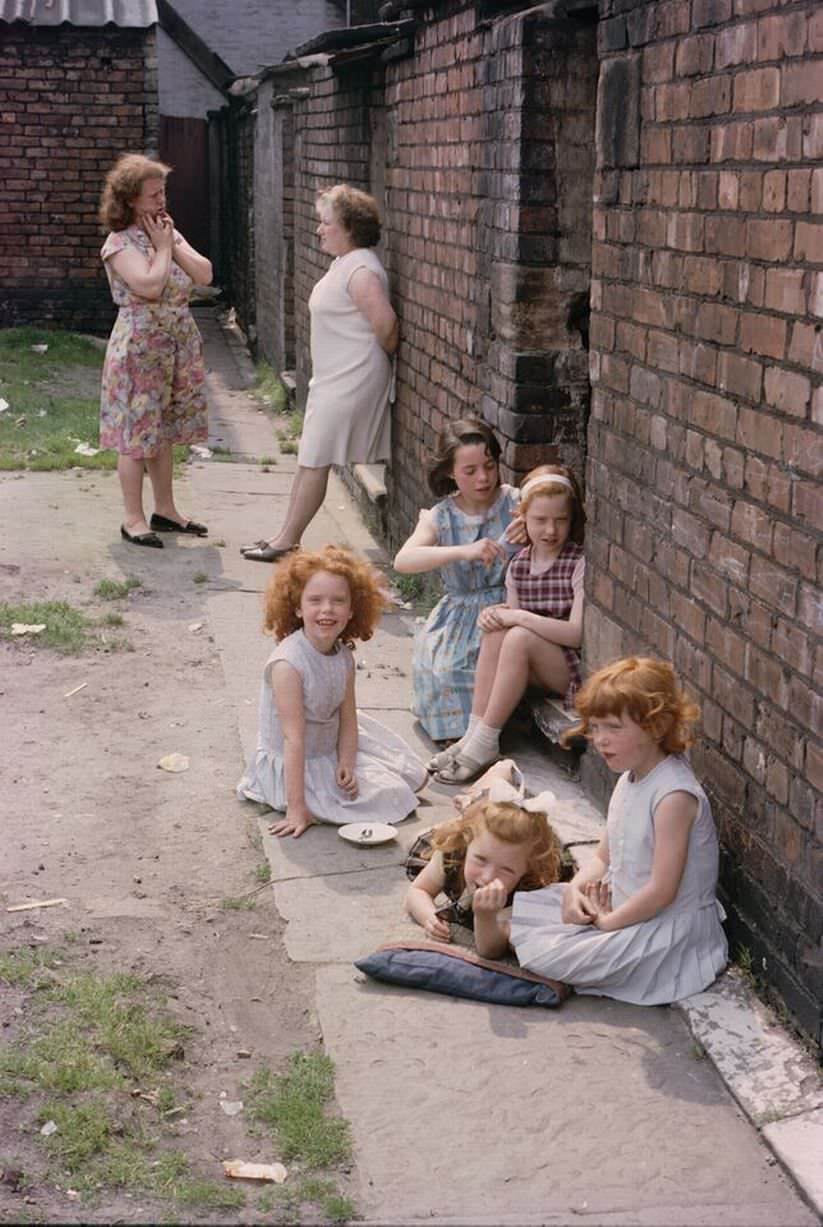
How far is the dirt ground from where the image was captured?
3516 millimetres

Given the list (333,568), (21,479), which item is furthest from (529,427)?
(21,479)

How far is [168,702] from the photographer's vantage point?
633 centimetres

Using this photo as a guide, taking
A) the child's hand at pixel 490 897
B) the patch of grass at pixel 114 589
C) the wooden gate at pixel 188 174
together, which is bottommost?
the patch of grass at pixel 114 589

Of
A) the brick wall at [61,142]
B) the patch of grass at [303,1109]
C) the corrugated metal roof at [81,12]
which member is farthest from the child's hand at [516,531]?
the corrugated metal roof at [81,12]

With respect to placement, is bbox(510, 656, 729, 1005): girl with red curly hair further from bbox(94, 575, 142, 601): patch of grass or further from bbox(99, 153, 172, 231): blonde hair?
bbox(99, 153, 172, 231): blonde hair

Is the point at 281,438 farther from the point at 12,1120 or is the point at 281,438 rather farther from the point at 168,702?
the point at 12,1120

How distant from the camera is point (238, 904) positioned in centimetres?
457

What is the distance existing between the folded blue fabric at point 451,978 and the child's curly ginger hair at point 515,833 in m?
0.30

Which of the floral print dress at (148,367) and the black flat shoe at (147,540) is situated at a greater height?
the floral print dress at (148,367)

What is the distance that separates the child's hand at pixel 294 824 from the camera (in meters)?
4.93

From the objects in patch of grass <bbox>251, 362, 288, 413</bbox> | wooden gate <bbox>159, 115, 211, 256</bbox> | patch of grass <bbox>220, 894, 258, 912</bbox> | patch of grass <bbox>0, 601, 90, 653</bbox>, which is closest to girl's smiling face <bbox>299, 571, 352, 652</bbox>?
patch of grass <bbox>220, 894, 258, 912</bbox>

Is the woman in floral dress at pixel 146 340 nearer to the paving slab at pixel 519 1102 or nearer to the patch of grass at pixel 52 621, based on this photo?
the patch of grass at pixel 52 621

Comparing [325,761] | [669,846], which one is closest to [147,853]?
[325,761]

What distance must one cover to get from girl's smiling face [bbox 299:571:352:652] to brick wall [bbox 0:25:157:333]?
12.5 m
